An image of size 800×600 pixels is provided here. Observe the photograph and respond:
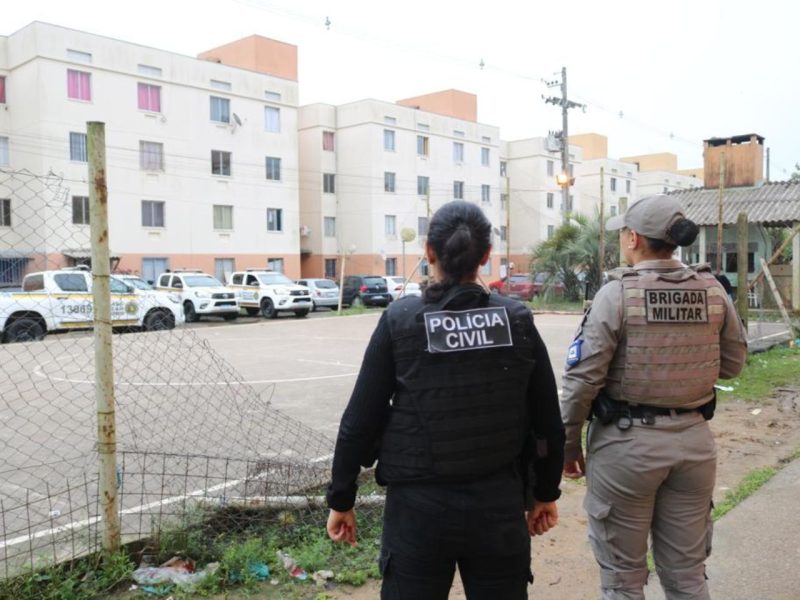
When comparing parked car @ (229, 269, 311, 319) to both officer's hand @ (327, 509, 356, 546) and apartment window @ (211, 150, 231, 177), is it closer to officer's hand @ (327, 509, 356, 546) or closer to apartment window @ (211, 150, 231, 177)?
apartment window @ (211, 150, 231, 177)

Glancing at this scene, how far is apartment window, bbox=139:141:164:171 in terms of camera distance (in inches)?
1252

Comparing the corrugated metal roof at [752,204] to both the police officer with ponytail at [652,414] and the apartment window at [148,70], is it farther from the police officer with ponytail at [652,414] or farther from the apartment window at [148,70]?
the apartment window at [148,70]

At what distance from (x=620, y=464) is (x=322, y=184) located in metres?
41.1

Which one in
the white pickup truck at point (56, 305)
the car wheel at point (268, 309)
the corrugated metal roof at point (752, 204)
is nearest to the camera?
the white pickup truck at point (56, 305)

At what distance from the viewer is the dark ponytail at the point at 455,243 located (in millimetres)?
2207

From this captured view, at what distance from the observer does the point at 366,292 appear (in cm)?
3036

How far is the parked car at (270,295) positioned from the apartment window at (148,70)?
487 inches

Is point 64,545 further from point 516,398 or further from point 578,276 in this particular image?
point 578,276

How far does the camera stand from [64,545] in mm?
3852

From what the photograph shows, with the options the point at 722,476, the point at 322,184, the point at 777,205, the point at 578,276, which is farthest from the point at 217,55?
the point at 722,476

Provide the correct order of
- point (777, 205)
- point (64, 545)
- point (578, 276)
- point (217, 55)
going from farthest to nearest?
point (217, 55) → point (578, 276) → point (777, 205) → point (64, 545)

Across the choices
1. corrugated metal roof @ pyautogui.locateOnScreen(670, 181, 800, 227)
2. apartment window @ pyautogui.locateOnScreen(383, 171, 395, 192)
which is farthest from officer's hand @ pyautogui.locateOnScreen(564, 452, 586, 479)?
apartment window @ pyautogui.locateOnScreen(383, 171, 395, 192)

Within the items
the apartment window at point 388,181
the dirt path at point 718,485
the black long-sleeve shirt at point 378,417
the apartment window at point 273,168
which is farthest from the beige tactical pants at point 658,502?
Result: the apartment window at point 388,181

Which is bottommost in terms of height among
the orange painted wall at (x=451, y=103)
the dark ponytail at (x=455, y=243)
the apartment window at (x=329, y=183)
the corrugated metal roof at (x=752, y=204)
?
the dark ponytail at (x=455, y=243)
